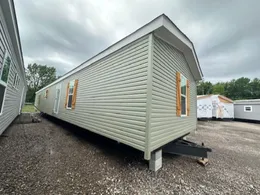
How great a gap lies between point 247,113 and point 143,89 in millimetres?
20195

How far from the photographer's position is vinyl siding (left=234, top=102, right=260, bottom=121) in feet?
46.5

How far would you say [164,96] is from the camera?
282cm

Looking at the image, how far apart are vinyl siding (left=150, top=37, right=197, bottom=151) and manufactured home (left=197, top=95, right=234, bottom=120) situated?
40.5ft

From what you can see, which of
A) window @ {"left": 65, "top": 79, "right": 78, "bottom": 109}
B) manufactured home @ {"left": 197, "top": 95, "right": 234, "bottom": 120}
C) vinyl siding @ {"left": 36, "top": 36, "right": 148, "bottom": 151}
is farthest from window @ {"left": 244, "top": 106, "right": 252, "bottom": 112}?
window @ {"left": 65, "top": 79, "right": 78, "bottom": 109}

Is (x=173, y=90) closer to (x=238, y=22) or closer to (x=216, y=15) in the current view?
(x=216, y=15)

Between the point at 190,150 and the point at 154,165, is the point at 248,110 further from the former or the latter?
the point at 154,165

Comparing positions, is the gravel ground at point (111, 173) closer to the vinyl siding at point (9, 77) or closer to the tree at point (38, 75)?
the vinyl siding at point (9, 77)

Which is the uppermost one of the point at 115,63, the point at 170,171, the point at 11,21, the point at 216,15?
the point at 216,15

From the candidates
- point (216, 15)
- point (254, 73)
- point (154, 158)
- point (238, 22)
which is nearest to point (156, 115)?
point (154, 158)

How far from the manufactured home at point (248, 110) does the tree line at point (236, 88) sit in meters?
21.5

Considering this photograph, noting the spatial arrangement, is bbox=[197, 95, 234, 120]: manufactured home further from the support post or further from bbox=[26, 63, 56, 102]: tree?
bbox=[26, 63, 56, 102]: tree

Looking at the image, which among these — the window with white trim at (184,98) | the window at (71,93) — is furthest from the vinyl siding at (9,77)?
the window with white trim at (184,98)

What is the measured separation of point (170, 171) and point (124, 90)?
2099 mm

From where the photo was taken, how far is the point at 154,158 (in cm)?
245
